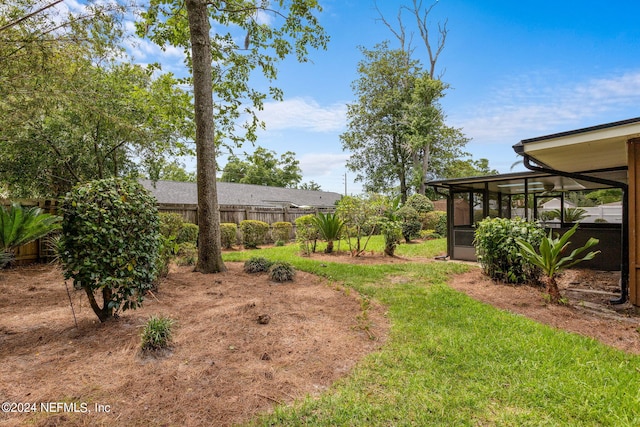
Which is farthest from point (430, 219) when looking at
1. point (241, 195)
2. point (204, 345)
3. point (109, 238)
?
point (109, 238)

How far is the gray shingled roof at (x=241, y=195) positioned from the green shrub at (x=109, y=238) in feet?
42.4

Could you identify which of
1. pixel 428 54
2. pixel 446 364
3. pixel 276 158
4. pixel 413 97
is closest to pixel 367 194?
pixel 446 364

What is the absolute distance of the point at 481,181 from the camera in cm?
793

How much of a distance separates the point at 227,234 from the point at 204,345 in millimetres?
8238

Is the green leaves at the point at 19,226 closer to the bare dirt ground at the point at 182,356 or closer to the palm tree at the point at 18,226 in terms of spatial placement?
the palm tree at the point at 18,226

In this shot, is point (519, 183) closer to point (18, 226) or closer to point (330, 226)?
point (330, 226)

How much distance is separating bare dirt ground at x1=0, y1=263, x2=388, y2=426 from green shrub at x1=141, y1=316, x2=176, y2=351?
0.09 meters

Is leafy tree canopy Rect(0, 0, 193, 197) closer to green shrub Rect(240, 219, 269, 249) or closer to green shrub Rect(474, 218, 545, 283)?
green shrub Rect(240, 219, 269, 249)

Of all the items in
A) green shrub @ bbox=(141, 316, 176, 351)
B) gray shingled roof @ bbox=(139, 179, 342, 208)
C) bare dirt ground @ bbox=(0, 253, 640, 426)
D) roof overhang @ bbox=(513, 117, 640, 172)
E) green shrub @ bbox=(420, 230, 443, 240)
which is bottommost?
bare dirt ground @ bbox=(0, 253, 640, 426)

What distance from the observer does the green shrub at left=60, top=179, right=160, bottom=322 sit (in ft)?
9.01

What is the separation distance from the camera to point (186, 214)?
10.7m

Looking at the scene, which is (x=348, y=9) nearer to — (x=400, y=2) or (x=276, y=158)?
(x=400, y=2)

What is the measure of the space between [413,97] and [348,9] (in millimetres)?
10380

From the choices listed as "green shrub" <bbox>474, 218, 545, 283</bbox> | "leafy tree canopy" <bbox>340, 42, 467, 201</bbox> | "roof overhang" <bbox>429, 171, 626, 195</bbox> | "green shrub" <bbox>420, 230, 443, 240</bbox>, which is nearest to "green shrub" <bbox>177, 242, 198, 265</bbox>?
"green shrub" <bbox>474, 218, 545, 283</bbox>
